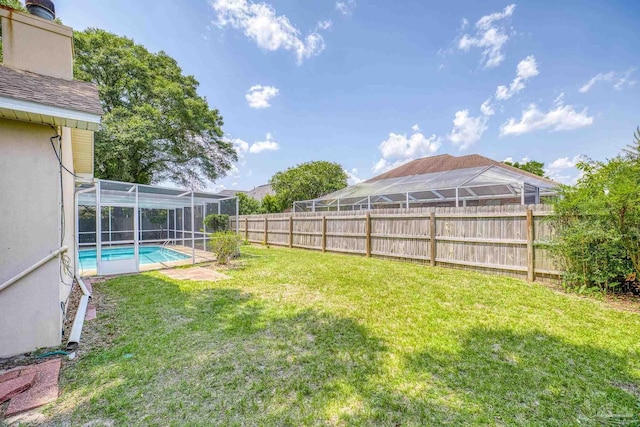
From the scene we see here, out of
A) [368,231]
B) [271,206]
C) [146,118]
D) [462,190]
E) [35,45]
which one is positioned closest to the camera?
[35,45]

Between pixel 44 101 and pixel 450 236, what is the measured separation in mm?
8962

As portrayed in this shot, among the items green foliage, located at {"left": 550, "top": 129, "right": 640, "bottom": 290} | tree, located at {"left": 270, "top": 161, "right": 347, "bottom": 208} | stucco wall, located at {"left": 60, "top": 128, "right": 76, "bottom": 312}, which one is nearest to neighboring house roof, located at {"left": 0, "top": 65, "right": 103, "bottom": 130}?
stucco wall, located at {"left": 60, "top": 128, "right": 76, "bottom": 312}

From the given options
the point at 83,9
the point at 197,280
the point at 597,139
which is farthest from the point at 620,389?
the point at 83,9

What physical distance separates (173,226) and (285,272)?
12.2m

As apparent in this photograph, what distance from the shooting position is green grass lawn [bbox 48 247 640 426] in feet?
7.39

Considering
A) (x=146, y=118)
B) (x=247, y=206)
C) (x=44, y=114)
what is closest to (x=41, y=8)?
(x=44, y=114)

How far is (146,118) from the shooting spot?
15383 mm

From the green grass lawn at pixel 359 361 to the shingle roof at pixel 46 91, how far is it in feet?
10.2

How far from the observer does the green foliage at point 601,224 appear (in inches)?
188

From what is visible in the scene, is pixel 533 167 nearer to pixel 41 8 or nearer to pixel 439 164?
pixel 439 164

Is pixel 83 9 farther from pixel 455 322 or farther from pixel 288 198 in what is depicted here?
pixel 288 198

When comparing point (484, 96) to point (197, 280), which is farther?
point (484, 96)

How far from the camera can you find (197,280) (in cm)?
708

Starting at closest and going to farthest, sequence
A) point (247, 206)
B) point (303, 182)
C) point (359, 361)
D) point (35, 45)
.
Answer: point (359, 361), point (35, 45), point (247, 206), point (303, 182)
